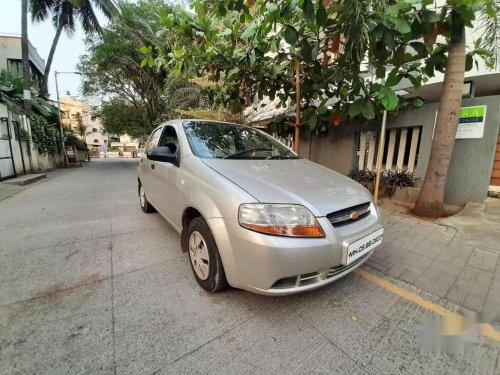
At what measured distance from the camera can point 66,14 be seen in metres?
14.7

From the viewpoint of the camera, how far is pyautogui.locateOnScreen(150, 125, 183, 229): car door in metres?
2.62

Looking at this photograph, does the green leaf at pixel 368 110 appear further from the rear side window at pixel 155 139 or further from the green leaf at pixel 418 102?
the rear side window at pixel 155 139

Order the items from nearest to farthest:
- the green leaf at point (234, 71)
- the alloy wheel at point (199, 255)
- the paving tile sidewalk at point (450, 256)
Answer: the alloy wheel at point (199, 255)
the paving tile sidewalk at point (450, 256)
the green leaf at point (234, 71)

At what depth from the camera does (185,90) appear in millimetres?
12625

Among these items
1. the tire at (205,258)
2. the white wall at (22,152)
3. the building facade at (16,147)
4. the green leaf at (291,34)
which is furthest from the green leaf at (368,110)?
the white wall at (22,152)

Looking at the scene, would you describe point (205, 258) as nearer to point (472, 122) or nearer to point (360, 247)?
point (360, 247)

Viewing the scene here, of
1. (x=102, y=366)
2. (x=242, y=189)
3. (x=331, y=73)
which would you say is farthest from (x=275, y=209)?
(x=331, y=73)

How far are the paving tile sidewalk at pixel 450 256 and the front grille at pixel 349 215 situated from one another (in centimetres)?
91

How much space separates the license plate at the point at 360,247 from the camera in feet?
5.91

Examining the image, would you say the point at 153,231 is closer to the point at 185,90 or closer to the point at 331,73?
the point at 331,73

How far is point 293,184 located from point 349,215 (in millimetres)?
507

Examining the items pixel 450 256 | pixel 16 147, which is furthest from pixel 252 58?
pixel 16 147

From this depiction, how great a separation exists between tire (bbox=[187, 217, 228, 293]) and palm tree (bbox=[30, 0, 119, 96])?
17.9m

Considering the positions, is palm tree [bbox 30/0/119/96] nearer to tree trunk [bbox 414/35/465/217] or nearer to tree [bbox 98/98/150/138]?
tree [bbox 98/98/150/138]
